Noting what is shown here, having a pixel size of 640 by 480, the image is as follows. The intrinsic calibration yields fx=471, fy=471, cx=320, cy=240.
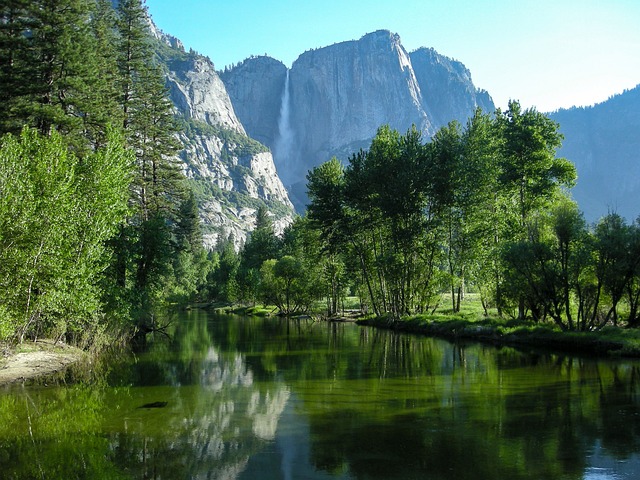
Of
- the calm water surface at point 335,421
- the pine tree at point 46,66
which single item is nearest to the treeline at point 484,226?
the calm water surface at point 335,421

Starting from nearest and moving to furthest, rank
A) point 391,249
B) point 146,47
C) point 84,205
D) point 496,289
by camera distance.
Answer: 1. point 84,205
2. point 496,289
3. point 146,47
4. point 391,249

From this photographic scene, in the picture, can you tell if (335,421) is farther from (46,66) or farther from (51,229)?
(46,66)

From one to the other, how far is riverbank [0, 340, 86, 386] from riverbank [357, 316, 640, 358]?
86.9 ft

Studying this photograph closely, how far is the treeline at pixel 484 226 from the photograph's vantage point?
29422 mm

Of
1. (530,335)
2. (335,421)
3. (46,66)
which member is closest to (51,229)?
(46,66)

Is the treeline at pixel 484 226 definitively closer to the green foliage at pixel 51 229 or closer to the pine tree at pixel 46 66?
the pine tree at pixel 46 66

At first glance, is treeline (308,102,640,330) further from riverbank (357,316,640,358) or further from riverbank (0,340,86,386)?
riverbank (0,340,86,386)

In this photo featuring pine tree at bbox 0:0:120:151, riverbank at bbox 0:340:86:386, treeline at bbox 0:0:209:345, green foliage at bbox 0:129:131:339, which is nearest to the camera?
green foliage at bbox 0:129:131:339

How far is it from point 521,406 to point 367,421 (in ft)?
17.5

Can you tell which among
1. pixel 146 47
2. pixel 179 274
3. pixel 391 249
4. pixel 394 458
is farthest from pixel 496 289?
pixel 179 274

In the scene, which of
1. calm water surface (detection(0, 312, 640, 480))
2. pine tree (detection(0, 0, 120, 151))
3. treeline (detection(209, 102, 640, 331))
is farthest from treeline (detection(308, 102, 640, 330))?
pine tree (detection(0, 0, 120, 151))

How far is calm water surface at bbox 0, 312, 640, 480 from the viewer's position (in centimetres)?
1059

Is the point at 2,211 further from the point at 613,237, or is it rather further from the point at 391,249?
the point at 391,249

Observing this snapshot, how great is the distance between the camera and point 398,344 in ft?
112
